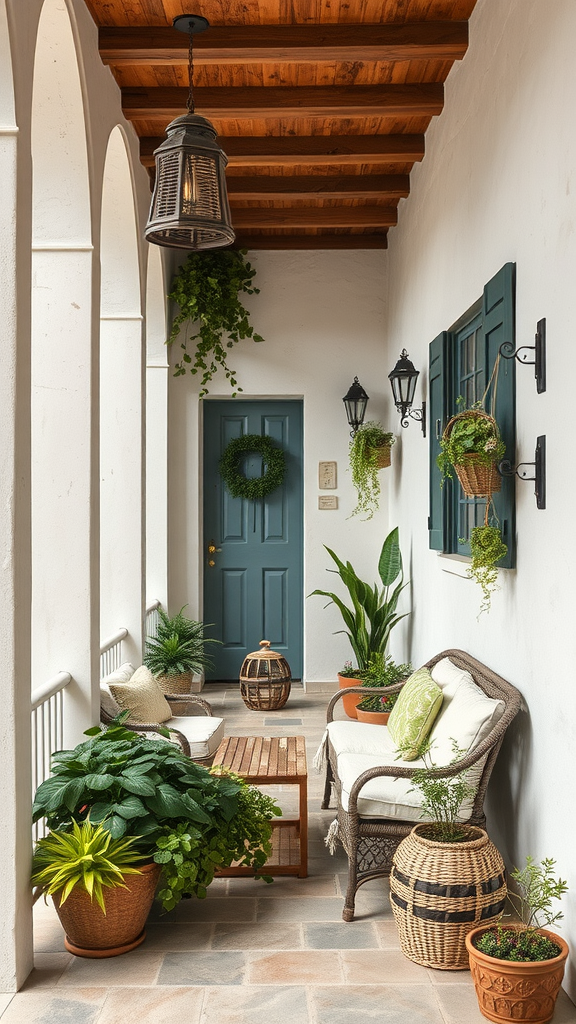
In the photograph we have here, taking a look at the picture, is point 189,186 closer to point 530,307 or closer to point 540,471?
point 530,307

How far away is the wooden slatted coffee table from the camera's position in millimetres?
3473

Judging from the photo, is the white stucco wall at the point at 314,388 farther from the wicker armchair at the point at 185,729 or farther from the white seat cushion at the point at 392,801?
the white seat cushion at the point at 392,801

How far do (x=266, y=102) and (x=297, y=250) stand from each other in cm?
260

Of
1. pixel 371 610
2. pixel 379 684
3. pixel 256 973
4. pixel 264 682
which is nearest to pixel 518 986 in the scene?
pixel 256 973

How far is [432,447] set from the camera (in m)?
4.99

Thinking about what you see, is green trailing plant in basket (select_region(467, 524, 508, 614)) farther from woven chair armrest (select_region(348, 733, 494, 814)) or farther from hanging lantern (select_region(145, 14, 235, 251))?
hanging lantern (select_region(145, 14, 235, 251))

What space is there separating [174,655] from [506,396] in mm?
3614

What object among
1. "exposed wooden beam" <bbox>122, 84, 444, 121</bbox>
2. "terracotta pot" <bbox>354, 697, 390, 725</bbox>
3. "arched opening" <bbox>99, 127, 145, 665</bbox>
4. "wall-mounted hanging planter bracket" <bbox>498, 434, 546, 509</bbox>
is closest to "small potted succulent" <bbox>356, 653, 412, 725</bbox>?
"terracotta pot" <bbox>354, 697, 390, 725</bbox>

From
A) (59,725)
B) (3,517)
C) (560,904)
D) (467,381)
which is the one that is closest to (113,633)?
(59,725)

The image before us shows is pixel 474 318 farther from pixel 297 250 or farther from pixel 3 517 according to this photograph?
pixel 297 250

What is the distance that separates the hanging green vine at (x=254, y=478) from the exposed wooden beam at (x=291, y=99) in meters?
3.00

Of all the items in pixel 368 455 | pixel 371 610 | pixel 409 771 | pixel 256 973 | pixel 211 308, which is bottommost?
pixel 256 973

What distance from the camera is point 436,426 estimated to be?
15.9 feet

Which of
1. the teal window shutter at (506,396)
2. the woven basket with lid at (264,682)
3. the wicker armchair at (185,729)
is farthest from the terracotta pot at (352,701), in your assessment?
the teal window shutter at (506,396)
